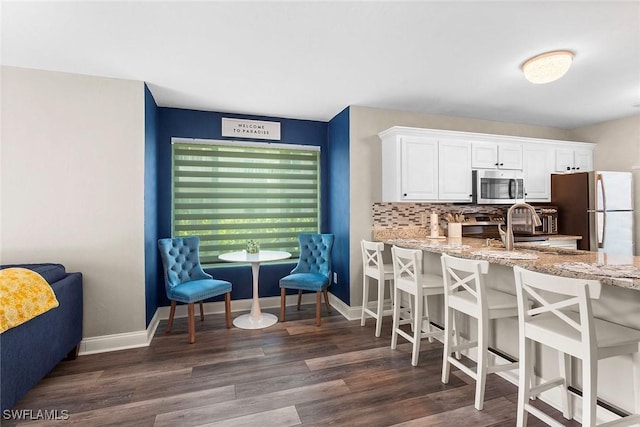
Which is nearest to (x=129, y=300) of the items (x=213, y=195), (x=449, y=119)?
(x=213, y=195)

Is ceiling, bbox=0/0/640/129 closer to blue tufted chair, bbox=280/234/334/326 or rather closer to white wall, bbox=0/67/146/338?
white wall, bbox=0/67/146/338

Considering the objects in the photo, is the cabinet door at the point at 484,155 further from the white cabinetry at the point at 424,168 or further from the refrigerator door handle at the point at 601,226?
the refrigerator door handle at the point at 601,226

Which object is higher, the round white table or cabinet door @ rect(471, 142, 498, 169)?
cabinet door @ rect(471, 142, 498, 169)

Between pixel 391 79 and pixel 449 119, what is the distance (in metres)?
1.61

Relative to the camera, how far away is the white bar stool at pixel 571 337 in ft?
4.42

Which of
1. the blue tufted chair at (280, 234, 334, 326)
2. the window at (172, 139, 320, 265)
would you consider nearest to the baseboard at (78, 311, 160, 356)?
the window at (172, 139, 320, 265)

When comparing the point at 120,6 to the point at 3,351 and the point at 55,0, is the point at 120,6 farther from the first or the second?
the point at 3,351

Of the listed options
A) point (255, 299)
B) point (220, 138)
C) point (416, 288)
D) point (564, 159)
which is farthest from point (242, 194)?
point (564, 159)

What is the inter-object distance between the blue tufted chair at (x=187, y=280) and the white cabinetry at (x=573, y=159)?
4785 millimetres

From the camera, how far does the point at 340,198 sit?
3924 mm

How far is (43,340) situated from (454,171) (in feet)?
13.7

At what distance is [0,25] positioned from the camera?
80.7 inches

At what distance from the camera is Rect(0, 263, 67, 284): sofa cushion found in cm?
232

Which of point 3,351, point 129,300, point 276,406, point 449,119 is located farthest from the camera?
point 449,119
